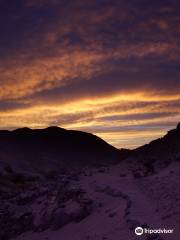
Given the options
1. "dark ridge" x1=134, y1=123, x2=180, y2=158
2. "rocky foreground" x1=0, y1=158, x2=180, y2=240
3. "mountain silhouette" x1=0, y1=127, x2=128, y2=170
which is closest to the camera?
"rocky foreground" x1=0, y1=158, x2=180, y2=240

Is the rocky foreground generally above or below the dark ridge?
below

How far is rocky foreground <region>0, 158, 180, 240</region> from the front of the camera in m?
14.2

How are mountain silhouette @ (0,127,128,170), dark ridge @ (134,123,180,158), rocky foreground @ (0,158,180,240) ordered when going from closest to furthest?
rocky foreground @ (0,158,180,240)
dark ridge @ (134,123,180,158)
mountain silhouette @ (0,127,128,170)

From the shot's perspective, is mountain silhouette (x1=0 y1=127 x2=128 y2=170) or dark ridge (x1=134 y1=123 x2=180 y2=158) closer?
dark ridge (x1=134 y1=123 x2=180 y2=158)

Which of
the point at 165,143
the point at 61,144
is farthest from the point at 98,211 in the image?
the point at 61,144

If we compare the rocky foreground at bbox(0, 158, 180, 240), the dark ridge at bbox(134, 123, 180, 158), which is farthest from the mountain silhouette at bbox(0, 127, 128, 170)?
the rocky foreground at bbox(0, 158, 180, 240)

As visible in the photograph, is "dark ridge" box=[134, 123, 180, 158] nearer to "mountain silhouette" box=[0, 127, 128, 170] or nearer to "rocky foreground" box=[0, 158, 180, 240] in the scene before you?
"mountain silhouette" box=[0, 127, 128, 170]

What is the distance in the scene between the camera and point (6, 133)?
113 m

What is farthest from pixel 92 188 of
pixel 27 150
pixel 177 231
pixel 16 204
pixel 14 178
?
pixel 27 150

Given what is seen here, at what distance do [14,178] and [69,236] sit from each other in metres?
22.3

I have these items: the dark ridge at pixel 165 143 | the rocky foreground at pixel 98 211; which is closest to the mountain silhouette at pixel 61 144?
the dark ridge at pixel 165 143

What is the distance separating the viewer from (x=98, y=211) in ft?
57.1

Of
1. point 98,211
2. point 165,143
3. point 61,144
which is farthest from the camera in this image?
point 61,144

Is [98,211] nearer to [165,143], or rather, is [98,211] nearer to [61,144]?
[165,143]
